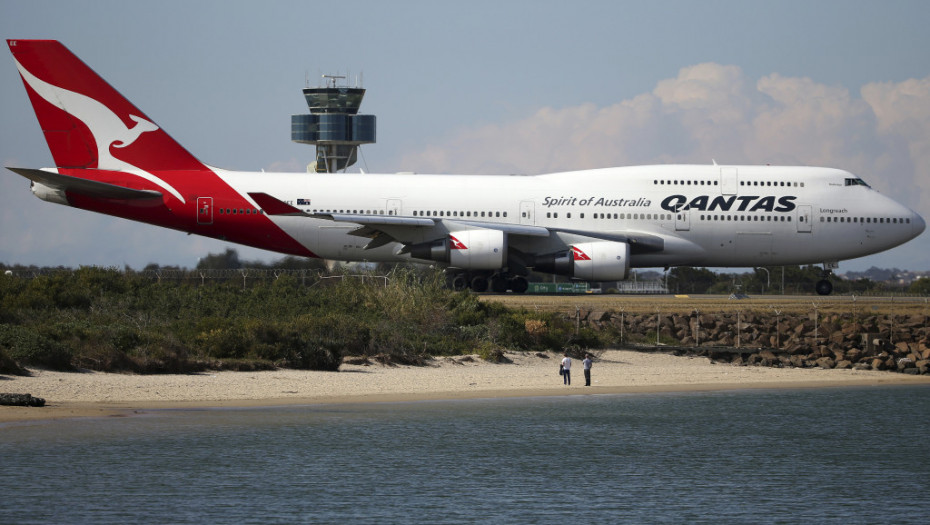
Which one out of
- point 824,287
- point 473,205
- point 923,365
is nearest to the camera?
point 923,365

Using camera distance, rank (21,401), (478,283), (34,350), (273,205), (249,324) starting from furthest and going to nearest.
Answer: (478,283) < (273,205) < (249,324) < (34,350) < (21,401)

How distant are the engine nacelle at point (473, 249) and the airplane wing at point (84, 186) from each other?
9.14 m

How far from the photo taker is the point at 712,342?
33.7 meters

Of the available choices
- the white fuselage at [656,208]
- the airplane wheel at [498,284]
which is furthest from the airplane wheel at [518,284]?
the white fuselage at [656,208]

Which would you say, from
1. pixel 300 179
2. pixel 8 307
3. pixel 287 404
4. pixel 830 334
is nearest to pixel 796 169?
pixel 830 334

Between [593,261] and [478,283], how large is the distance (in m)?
4.38

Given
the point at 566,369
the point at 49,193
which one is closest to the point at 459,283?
the point at 49,193

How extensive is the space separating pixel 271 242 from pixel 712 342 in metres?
14.3

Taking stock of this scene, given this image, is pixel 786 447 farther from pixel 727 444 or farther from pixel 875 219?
Answer: pixel 875 219

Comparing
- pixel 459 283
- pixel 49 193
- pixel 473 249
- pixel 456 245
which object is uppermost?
Answer: pixel 49 193

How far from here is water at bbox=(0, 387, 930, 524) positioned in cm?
1645

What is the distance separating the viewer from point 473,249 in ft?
120

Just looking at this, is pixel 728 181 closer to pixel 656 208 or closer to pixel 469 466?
pixel 656 208

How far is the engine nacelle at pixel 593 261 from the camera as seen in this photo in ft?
121
